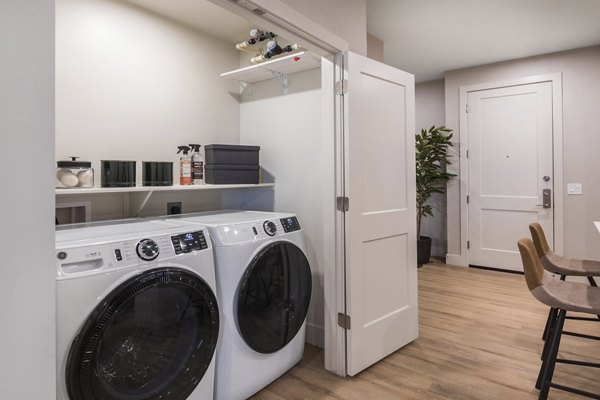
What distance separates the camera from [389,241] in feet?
8.04

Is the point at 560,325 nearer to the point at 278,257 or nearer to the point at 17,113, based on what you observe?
the point at 278,257

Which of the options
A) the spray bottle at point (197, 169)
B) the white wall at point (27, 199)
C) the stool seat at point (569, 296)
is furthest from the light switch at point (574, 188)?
the white wall at point (27, 199)

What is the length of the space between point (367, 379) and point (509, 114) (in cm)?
373

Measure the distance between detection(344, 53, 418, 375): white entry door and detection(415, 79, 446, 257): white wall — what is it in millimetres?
2880

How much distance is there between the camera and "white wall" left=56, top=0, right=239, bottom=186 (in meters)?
2.15

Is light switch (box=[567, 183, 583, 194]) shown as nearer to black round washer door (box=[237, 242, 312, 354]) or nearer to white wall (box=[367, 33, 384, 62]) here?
white wall (box=[367, 33, 384, 62])

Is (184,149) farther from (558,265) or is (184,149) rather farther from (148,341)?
(558,265)

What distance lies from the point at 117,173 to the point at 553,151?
443 cm

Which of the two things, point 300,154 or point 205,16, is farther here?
point 300,154

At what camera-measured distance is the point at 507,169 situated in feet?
14.7

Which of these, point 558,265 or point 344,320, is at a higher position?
point 558,265

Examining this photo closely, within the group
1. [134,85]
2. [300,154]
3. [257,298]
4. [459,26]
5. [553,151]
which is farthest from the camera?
[553,151]

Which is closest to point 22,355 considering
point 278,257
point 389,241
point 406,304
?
point 278,257

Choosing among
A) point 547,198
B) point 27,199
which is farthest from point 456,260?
point 27,199
